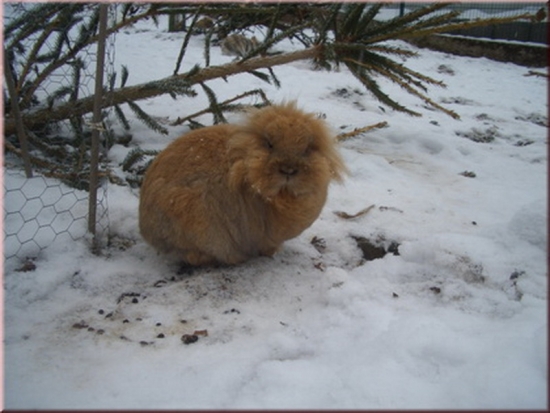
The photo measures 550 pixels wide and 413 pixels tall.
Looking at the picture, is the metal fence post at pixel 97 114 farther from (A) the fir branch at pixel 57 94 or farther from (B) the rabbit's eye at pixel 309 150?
(A) the fir branch at pixel 57 94

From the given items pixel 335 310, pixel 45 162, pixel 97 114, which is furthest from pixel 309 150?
pixel 45 162

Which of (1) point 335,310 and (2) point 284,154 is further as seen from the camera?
(2) point 284,154

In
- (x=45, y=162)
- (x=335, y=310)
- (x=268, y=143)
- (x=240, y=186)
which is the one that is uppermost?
(x=268, y=143)

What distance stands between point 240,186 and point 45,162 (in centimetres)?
196

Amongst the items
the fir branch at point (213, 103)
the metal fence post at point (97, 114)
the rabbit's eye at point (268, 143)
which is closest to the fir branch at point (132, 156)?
the fir branch at point (213, 103)

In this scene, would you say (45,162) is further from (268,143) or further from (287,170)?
(287,170)

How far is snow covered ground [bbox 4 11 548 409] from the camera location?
4.66ft

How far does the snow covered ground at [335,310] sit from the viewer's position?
1422 millimetres

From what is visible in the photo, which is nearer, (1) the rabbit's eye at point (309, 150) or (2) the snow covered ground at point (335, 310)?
(2) the snow covered ground at point (335, 310)

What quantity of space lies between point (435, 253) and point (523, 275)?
2.37 feet

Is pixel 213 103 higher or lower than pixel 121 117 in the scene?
higher

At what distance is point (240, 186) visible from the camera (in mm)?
2740

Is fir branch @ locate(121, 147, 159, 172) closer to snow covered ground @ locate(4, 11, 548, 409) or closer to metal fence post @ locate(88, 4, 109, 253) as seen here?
snow covered ground @ locate(4, 11, 548, 409)

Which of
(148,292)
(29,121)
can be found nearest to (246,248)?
(148,292)
